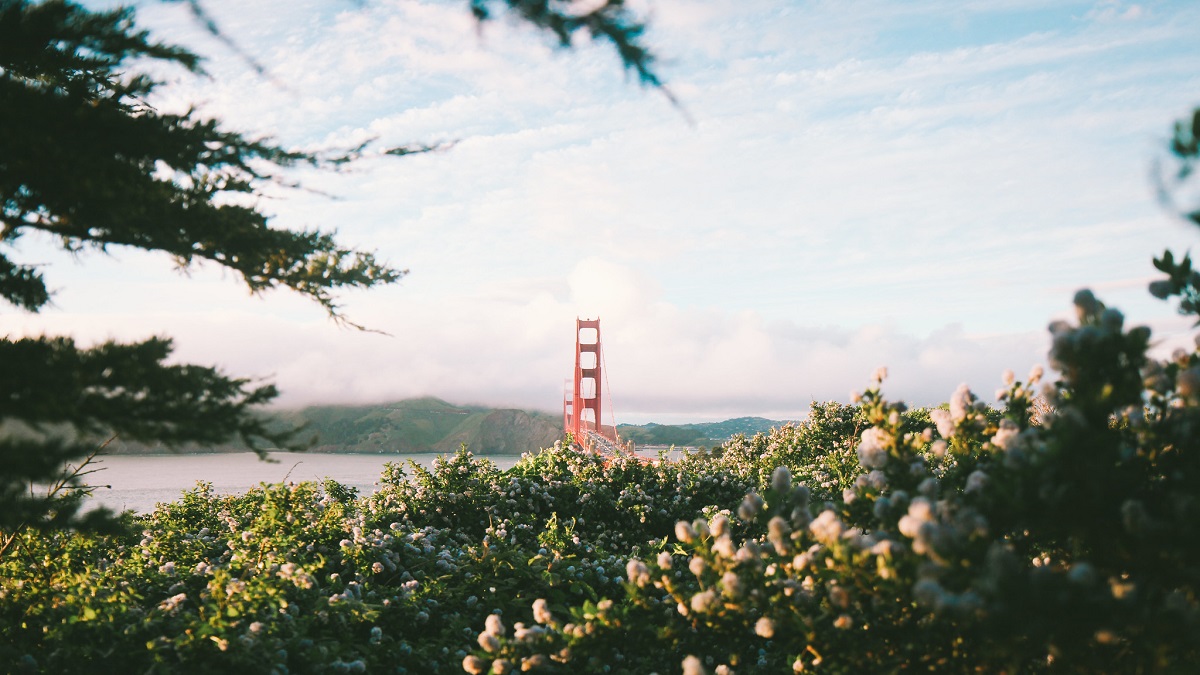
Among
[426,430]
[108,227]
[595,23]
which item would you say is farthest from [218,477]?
[426,430]

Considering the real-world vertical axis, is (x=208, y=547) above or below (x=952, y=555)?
below

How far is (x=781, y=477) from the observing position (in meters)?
3.06

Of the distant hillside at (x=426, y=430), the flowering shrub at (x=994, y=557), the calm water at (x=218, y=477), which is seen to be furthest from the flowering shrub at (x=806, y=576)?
the distant hillside at (x=426, y=430)

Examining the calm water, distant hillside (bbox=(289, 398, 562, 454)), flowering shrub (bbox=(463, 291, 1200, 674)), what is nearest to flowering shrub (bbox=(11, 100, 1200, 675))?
flowering shrub (bbox=(463, 291, 1200, 674))

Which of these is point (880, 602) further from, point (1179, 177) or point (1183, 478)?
point (1179, 177)

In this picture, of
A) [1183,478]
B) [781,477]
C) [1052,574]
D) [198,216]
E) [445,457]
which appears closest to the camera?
[1052,574]

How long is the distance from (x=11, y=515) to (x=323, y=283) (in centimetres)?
170

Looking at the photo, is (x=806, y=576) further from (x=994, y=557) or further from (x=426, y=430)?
(x=426, y=430)

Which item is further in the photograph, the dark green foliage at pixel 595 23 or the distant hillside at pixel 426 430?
the distant hillside at pixel 426 430

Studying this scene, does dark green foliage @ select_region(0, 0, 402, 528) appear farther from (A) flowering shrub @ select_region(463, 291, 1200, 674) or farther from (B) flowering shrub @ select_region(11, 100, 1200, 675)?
(A) flowering shrub @ select_region(463, 291, 1200, 674)

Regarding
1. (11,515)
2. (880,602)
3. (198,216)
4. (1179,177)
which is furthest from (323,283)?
(1179,177)

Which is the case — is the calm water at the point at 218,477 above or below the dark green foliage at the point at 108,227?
below

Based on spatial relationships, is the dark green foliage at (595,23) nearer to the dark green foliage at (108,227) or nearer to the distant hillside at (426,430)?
the dark green foliage at (108,227)

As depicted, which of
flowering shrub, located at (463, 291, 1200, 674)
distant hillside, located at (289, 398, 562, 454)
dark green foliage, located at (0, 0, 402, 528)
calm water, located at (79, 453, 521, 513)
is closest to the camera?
flowering shrub, located at (463, 291, 1200, 674)
